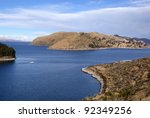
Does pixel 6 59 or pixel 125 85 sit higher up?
pixel 125 85

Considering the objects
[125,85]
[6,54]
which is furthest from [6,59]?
[125,85]

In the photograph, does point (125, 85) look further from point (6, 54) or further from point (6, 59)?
point (6, 54)

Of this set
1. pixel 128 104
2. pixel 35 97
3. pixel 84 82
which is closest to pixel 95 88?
pixel 84 82

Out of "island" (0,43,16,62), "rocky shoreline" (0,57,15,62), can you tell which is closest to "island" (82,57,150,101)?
"rocky shoreline" (0,57,15,62)

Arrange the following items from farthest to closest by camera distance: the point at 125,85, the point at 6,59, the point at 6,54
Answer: the point at 6,54, the point at 6,59, the point at 125,85

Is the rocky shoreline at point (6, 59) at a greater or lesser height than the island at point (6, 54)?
lesser

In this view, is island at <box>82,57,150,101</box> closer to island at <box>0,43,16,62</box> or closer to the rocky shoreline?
the rocky shoreline

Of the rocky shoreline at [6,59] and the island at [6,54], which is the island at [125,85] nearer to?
the rocky shoreline at [6,59]

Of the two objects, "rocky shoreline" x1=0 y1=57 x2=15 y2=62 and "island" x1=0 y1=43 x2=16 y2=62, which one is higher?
"island" x1=0 y1=43 x2=16 y2=62

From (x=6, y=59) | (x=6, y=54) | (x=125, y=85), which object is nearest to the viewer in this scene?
(x=125, y=85)

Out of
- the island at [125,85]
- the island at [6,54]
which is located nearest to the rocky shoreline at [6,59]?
the island at [6,54]

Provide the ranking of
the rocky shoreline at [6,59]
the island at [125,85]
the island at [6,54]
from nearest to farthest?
the island at [125,85], the rocky shoreline at [6,59], the island at [6,54]
